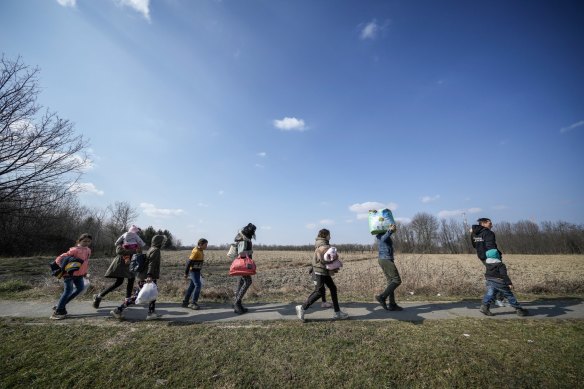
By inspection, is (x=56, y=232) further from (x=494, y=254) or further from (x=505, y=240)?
(x=505, y=240)

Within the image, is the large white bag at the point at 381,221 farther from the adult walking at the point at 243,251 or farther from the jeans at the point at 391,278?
the adult walking at the point at 243,251

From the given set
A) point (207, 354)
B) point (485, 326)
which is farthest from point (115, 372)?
point (485, 326)

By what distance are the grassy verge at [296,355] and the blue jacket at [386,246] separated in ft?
5.71

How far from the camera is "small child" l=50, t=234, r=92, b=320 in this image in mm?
5789

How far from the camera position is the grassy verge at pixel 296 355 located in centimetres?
344

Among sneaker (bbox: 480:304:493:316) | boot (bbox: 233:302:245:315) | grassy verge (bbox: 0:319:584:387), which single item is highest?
sneaker (bbox: 480:304:493:316)

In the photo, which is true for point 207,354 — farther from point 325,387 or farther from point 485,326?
point 485,326

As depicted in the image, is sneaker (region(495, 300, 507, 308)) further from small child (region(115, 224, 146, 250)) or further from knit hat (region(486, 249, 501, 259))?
A: small child (region(115, 224, 146, 250))

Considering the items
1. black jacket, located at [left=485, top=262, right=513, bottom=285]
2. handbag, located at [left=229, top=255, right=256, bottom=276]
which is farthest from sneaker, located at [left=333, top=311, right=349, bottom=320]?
black jacket, located at [left=485, top=262, right=513, bottom=285]

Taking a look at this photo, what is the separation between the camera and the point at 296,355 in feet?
13.0

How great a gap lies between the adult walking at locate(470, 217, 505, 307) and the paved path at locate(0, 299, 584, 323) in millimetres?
494

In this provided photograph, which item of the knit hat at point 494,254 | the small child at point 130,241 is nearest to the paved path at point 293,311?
the knit hat at point 494,254

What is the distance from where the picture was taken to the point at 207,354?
4004 mm

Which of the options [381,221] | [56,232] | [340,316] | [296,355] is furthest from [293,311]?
[56,232]
